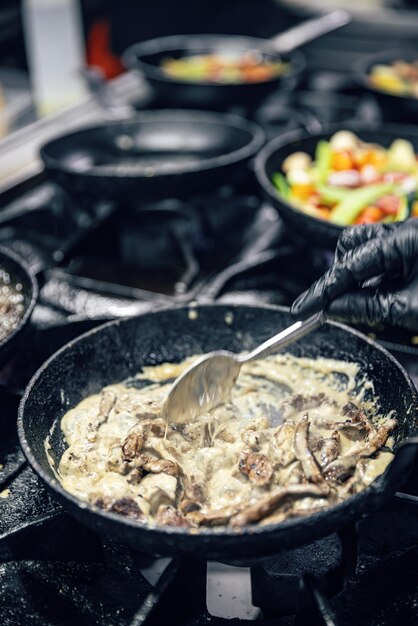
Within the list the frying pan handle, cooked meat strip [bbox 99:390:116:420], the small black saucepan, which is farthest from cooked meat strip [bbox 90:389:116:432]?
the frying pan handle

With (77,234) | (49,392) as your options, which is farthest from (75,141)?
(49,392)

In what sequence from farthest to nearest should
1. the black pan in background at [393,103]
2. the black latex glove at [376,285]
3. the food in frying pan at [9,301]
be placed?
the black pan in background at [393,103] < the food in frying pan at [9,301] < the black latex glove at [376,285]

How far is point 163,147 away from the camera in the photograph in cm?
312

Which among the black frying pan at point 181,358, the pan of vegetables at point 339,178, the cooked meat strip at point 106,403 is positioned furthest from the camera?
the pan of vegetables at point 339,178

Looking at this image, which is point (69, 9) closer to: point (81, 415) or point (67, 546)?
point (81, 415)

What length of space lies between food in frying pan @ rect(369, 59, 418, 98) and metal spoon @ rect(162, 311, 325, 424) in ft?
7.51

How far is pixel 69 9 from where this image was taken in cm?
433

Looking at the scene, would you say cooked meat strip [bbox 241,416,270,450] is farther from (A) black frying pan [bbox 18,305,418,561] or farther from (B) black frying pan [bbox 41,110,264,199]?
(B) black frying pan [bbox 41,110,264,199]

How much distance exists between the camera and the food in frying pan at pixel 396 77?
3592 mm

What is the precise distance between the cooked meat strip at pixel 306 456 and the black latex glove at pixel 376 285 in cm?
25

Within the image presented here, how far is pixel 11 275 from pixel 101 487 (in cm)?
91

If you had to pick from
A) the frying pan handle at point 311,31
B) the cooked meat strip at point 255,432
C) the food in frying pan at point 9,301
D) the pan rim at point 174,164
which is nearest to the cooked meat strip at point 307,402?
the cooked meat strip at point 255,432

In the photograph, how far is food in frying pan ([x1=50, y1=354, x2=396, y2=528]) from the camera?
1292 millimetres

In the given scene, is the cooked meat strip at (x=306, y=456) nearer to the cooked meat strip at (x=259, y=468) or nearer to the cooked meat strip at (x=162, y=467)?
the cooked meat strip at (x=259, y=468)
